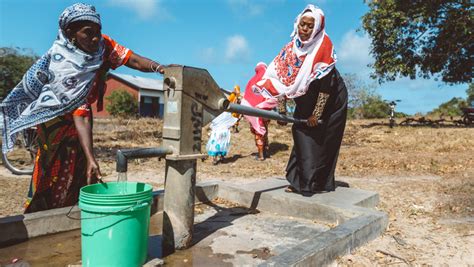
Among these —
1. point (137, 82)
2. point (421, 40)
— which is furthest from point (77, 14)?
point (137, 82)

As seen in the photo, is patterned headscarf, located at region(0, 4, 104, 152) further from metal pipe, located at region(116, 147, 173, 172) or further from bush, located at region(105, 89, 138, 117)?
bush, located at region(105, 89, 138, 117)

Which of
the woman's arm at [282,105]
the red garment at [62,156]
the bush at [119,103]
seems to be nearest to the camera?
the red garment at [62,156]

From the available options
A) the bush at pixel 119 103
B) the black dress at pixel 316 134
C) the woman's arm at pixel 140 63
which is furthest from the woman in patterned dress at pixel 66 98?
the bush at pixel 119 103

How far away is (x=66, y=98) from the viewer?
2.88m

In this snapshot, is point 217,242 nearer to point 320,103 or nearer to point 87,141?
point 87,141

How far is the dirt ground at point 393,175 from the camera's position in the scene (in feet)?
11.0

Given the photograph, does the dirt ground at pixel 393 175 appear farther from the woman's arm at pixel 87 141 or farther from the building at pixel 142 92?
the building at pixel 142 92

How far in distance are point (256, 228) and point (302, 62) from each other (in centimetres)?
184

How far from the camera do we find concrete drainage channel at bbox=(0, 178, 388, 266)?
2.78 meters

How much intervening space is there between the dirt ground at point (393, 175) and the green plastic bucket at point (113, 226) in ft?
4.94

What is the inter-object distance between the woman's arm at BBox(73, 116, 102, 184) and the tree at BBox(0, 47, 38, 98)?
14.2 metres

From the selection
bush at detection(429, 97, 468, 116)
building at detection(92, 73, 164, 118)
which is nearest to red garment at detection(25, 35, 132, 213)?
bush at detection(429, 97, 468, 116)

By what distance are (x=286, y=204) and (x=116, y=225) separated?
233 cm

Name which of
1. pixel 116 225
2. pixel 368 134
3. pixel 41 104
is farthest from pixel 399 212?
pixel 368 134
